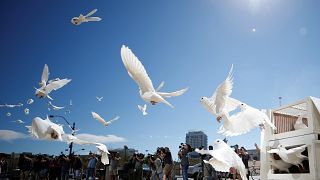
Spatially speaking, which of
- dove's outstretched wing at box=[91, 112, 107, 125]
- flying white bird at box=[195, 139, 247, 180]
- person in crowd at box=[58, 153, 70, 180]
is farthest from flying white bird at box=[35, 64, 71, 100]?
person in crowd at box=[58, 153, 70, 180]

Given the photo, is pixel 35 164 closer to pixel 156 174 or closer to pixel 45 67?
pixel 156 174

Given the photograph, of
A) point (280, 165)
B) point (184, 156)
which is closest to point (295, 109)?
point (280, 165)

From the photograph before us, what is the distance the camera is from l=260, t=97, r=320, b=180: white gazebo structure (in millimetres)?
6016

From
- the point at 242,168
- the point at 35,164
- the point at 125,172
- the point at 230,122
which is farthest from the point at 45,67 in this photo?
the point at 35,164

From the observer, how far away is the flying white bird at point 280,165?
6.94 metres

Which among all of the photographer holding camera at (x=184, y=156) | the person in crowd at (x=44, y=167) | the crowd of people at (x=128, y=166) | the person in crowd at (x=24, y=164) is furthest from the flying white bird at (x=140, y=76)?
the person in crowd at (x=24, y=164)

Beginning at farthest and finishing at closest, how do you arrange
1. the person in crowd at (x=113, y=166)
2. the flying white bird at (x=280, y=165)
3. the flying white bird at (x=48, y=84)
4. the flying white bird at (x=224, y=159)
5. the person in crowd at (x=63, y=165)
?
1. the person in crowd at (x=63, y=165)
2. the person in crowd at (x=113, y=166)
3. the flying white bird at (x=48, y=84)
4. the flying white bird at (x=280, y=165)
5. the flying white bird at (x=224, y=159)

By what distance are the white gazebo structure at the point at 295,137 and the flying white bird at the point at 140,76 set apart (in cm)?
238

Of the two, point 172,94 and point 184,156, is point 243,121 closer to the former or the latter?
point 172,94

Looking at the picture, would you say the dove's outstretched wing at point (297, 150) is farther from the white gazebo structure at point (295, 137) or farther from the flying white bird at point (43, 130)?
the flying white bird at point (43, 130)

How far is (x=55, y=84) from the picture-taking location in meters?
9.92

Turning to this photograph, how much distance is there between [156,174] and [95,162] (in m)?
4.07

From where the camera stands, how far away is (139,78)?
789 cm

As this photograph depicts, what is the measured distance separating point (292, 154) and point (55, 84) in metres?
7.12
